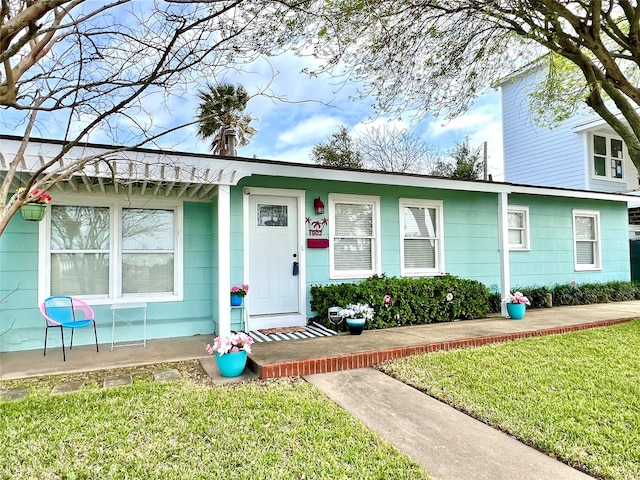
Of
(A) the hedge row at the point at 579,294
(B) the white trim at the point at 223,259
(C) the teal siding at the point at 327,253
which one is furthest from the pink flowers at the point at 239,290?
(A) the hedge row at the point at 579,294

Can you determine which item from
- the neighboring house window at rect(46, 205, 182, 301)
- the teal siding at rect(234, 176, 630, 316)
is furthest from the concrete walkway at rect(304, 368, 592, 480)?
the neighboring house window at rect(46, 205, 182, 301)

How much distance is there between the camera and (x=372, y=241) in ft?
23.3

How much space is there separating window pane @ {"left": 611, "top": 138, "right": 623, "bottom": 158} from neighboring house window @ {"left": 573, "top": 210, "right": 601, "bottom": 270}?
4.67 m

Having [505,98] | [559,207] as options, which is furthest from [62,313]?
[505,98]

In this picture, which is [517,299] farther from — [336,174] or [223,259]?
[223,259]

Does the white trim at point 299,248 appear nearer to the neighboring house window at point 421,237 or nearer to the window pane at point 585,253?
the neighboring house window at point 421,237

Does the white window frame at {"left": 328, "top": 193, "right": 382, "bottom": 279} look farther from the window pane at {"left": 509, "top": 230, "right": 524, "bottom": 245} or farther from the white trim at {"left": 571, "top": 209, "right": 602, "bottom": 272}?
the white trim at {"left": 571, "top": 209, "right": 602, "bottom": 272}

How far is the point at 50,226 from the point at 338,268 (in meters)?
4.39

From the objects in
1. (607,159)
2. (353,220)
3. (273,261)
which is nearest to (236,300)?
(273,261)

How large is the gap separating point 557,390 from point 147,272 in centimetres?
535

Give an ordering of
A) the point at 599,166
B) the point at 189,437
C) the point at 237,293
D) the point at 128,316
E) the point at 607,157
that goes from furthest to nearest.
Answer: the point at 607,157, the point at 599,166, the point at 237,293, the point at 128,316, the point at 189,437

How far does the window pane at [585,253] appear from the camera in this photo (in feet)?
32.1

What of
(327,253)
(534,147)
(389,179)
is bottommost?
(327,253)

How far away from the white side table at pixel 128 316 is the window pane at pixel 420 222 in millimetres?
4787
